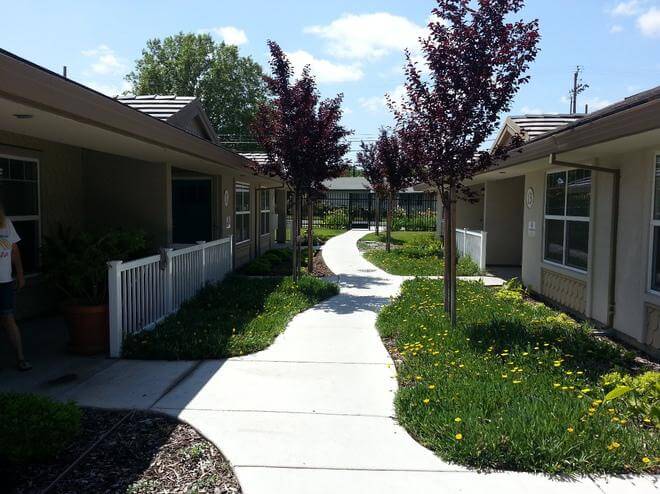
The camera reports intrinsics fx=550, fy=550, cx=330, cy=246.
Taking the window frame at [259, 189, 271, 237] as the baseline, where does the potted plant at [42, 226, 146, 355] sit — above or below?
below

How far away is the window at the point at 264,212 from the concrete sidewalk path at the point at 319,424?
37.0 ft

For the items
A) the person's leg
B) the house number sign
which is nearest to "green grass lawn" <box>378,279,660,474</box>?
the person's leg

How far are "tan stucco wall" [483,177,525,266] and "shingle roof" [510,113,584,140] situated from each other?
10.0 ft

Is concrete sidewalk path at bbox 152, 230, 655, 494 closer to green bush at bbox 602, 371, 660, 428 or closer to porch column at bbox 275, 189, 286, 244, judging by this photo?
green bush at bbox 602, 371, 660, 428

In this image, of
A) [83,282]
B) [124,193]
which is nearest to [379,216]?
[124,193]

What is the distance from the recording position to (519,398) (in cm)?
456

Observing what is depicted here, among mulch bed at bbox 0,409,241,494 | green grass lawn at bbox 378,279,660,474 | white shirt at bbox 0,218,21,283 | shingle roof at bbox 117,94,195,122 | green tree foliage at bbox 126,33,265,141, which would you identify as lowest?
mulch bed at bbox 0,409,241,494

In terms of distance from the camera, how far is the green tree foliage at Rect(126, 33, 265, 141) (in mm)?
50719

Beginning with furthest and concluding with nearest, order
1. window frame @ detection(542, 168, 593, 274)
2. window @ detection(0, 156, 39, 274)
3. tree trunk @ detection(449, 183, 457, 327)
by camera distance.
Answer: window frame @ detection(542, 168, 593, 274) → window @ detection(0, 156, 39, 274) → tree trunk @ detection(449, 183, 457, 327)

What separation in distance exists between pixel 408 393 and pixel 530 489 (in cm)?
152

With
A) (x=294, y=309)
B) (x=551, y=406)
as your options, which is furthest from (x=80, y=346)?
(x=551, y=406)

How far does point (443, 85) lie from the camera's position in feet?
22.4

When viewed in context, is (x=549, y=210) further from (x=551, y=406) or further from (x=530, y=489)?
(x=530, y=489)

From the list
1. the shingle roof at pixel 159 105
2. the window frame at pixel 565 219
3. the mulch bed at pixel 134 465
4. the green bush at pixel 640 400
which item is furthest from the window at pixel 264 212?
the green bush at pixel 640 400
